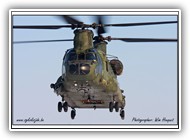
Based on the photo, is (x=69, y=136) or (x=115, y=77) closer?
(x=69, y=136)

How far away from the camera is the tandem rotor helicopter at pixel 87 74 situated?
19.5 metres

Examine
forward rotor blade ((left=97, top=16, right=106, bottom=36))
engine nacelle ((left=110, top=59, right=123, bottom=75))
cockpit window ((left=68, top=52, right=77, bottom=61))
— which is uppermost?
forward rotor blade ((left=97, top=16, right=106, bottom=36))

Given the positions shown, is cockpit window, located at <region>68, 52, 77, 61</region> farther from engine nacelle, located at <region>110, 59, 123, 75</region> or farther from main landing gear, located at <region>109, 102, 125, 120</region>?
main landing gear, located at <region>109, 102, 125, 120</region>

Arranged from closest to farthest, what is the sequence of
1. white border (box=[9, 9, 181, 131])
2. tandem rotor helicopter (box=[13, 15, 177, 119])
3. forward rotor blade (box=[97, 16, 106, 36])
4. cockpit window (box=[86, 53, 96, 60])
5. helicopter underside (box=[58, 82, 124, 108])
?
white border (box=[9, 9, 181, 131])
forward rotor blade (box=[97, 16, 106, 36])
tandem rotor helicopter (box=[13, 15, 177, 119])
helicopter underside (box=[58, 82, 124, 108])
cockpit window (box=[86, 53, 96, 60])

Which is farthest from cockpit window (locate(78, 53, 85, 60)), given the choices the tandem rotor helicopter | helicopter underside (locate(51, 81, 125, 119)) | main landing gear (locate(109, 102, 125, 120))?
main landing gear (locate(109, 102, 125, 120))

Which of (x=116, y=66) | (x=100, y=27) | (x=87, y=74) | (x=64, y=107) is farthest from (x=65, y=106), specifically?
(x=100, y=27)

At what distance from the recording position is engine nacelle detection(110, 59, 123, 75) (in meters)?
20.0

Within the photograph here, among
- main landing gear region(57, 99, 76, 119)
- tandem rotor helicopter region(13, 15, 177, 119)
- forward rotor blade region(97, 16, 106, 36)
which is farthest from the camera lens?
tandem rotor helicopter region(13, 15, 177, 119)

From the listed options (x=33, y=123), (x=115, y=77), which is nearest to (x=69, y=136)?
(x=33, y=123)

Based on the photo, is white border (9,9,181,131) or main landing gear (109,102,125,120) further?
main landing gear (109,102,125,120)

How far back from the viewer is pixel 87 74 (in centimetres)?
1955

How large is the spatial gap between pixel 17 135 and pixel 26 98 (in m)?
0.75

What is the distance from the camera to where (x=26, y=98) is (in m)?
19.2
